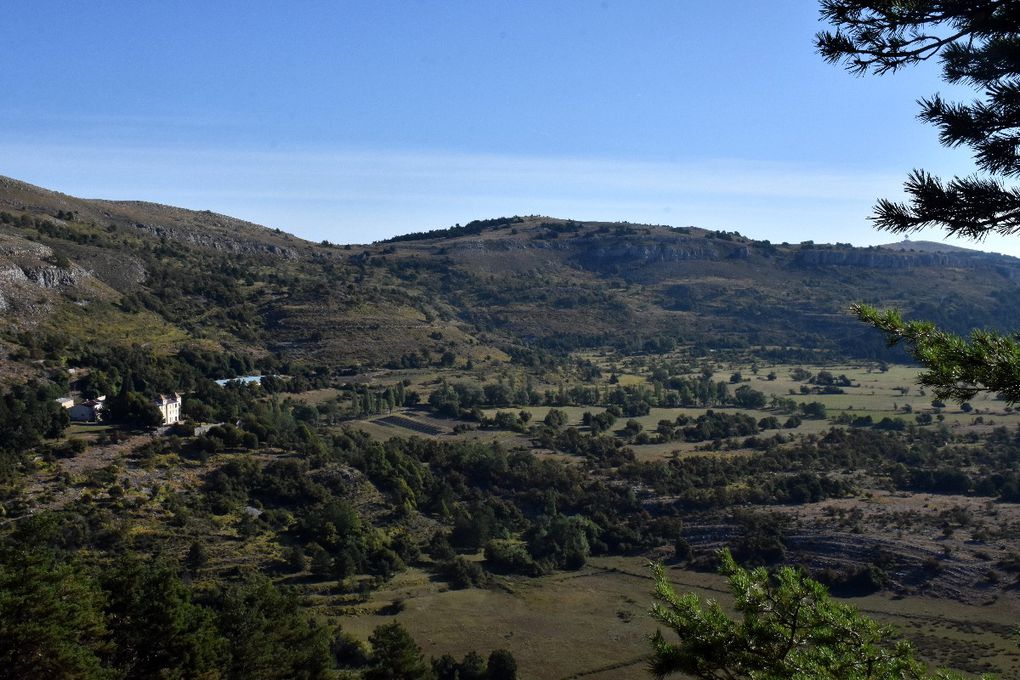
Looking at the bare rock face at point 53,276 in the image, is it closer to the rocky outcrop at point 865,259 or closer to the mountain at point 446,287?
the mountain at point 446,287

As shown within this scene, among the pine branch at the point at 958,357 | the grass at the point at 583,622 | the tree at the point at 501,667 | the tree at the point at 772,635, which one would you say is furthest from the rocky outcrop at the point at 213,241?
the pine branch at the point at 958,357

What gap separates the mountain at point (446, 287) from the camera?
2680 inches

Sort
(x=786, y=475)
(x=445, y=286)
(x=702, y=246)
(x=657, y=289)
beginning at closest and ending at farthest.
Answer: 1. (x=786, y=475)
2. (x=445, y=286)
3. (x=657, y=289)
4. (x=702, y=246)

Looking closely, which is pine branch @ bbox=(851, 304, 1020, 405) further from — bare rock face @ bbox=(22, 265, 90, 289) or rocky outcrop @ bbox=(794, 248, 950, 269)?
rocky outcrop @ bbox=(794, 248, 950, 269)

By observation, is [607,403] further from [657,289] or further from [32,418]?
[657,289]

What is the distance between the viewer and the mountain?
2680 inches

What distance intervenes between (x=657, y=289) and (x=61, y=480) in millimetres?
108371

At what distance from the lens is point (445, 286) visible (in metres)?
123

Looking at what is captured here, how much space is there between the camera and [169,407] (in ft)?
145

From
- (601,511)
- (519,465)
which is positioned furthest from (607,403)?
(601,511)

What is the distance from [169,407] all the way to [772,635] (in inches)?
1629

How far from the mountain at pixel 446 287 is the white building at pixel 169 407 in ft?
42.2

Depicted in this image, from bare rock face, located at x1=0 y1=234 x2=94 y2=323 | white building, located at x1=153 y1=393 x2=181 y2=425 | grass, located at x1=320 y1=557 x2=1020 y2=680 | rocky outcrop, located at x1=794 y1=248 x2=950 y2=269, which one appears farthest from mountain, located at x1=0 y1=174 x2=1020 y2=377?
grass, located at x1=320 y1=557 x2=1020 y2=680

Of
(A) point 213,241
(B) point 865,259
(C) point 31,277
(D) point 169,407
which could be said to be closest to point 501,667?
(D) point 169,407
